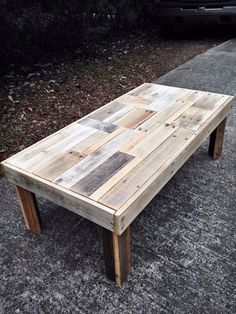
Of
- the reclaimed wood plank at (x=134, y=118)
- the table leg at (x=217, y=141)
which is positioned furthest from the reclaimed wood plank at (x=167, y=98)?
the table leg at (x=217, y=141)

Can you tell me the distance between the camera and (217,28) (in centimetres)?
677

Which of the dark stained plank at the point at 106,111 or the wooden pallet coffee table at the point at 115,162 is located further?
the dark stained plank at the point at 106,111

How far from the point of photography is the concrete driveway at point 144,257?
1597 millimetres

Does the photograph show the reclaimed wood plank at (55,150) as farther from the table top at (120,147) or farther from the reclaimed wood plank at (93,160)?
the reclaimed wood plank at (93,160)

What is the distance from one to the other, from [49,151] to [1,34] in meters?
2.59

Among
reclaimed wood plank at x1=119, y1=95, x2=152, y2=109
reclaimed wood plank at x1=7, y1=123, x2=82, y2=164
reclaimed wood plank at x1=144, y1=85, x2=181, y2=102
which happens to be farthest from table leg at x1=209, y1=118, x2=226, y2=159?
reclaimed wood plank at x1=7, y1=123, x2=82, y2=164

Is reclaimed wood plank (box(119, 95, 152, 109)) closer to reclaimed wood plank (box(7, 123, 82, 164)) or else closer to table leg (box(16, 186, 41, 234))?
reclaimed wood plank (box(7, 123, 82, 164))

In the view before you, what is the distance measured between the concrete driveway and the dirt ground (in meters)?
1.02

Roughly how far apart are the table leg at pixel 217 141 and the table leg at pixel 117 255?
51.8 inches

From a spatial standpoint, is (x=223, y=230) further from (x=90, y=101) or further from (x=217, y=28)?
(x=217, y=28)

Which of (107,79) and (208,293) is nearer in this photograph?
(208,293)

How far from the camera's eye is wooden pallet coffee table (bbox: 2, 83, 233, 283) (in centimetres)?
149

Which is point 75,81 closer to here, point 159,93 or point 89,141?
point 159,93

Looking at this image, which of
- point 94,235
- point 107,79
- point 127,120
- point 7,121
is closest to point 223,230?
point 94,235
